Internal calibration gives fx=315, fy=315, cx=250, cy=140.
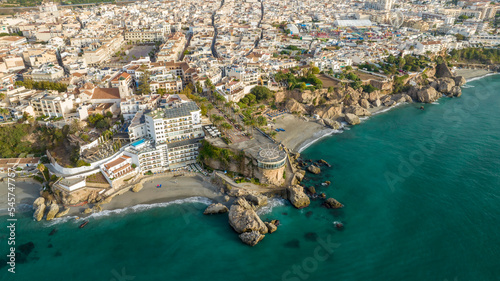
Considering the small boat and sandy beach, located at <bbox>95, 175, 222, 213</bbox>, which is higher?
sandy beach, located at <bbox>95, 175, 222, 213</bbox>

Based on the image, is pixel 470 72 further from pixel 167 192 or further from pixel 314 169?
pixel 167 192

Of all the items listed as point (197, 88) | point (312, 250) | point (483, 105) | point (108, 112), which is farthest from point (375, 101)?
point (108, 112)

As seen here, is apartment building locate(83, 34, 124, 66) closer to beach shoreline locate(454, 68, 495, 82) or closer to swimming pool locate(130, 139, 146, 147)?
swimming pool locate(130, 139, 146, 147)

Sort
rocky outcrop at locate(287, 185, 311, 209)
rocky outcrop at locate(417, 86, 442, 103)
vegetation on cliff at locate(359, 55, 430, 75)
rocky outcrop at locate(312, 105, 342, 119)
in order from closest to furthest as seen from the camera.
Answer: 1. rocky outcrop at locate(287, 185, 311, 209)
2. rocky outcrop at locate(312, 105, 342, 119)
3. rocky outcrop at locate(417, 86, 442, 103)
4. vegetation on cliff at locate(359, 55, 430, 75)

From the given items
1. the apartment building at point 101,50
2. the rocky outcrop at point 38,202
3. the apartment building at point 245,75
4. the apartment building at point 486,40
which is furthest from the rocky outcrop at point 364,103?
the apartment building at point 101,50

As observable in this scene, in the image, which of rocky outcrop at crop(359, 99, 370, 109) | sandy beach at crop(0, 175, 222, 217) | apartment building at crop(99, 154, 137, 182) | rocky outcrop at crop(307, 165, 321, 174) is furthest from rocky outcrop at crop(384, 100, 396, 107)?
apartment building at crop(99, 154, 137, 182)

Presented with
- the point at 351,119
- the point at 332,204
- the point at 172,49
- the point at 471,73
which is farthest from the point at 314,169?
the point at 471,73
